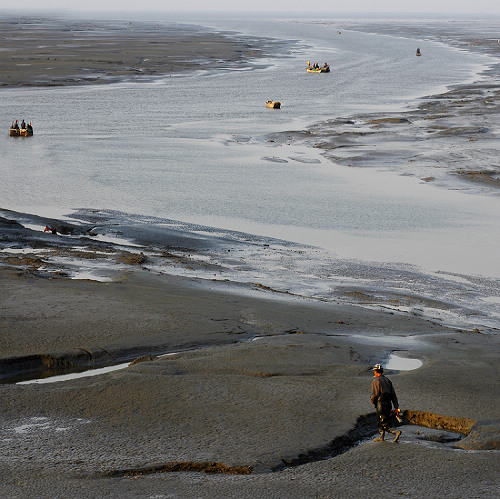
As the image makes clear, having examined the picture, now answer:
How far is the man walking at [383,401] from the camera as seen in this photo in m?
12.0

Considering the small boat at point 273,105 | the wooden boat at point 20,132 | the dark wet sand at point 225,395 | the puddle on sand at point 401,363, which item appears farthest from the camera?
the small boat at point 273,105

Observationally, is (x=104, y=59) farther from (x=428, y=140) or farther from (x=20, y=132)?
(x=428, y=140)

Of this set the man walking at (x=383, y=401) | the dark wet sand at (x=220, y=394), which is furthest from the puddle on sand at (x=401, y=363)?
the man walking at (x=383, y=401)

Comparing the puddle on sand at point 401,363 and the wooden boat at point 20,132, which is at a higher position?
the wooden boat at point 20,132

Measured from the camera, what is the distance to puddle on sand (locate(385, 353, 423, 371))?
1569cm

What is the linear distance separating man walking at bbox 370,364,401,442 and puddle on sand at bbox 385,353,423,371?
3.52m

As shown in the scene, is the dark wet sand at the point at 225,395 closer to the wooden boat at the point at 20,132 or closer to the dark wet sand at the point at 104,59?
the wooden boat at the point at 20,132

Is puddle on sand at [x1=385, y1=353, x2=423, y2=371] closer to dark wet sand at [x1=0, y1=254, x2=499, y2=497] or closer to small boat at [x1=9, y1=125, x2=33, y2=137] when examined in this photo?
dark wet sand at [x1=0, y1=254, x2=499, y2=497]

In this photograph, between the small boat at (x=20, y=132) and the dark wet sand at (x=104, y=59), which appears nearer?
the small boat at (x=20, y=132)

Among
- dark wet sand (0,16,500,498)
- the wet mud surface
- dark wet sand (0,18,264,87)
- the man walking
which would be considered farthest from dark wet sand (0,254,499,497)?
dark wet sand (0,18,264,87)

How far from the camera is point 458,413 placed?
513 inches

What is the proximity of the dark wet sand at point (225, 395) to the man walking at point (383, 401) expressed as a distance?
289mm

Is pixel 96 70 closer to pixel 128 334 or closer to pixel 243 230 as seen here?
pixel 243 230

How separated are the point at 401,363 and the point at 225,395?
4.14 metres
